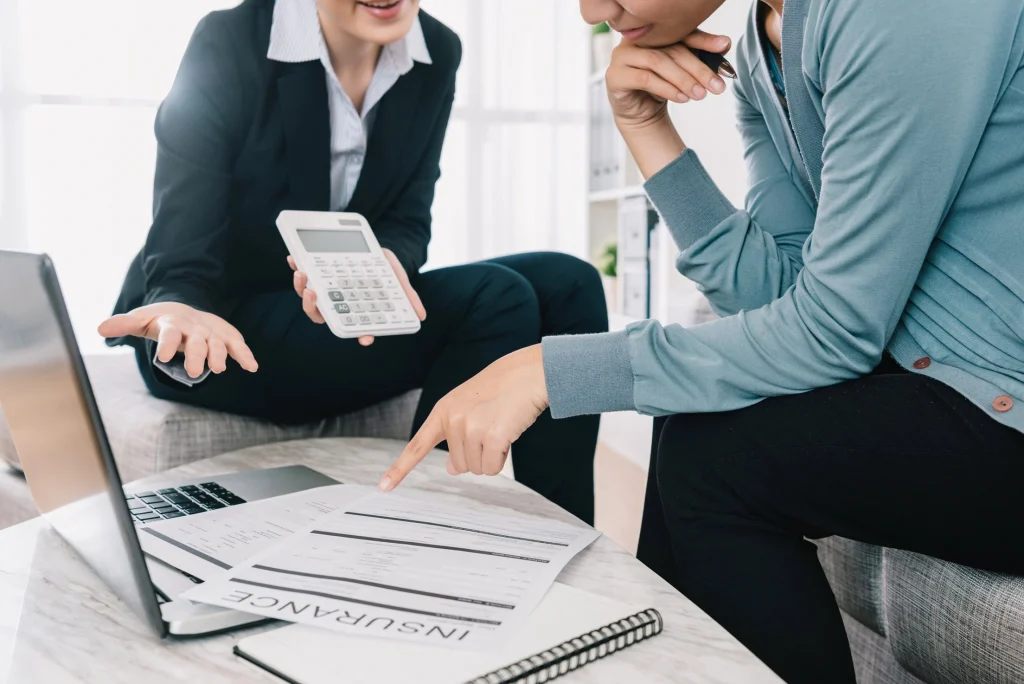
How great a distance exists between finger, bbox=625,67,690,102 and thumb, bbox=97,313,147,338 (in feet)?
1.67

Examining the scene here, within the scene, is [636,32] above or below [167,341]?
above

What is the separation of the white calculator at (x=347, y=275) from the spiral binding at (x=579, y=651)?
54 centimetres

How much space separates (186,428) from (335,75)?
508mm

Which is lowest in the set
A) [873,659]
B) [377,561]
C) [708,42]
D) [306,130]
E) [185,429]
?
[873,659]

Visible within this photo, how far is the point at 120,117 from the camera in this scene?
2736 mm

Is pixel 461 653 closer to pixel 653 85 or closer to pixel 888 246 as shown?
pixel 888 246

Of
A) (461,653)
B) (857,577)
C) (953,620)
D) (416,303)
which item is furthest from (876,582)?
(416,303)

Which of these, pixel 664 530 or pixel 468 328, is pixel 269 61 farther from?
pixel 664 530

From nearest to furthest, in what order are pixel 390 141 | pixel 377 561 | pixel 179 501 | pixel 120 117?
1. pixel 377 561
2. pixel 179 501
3. pixel 390 141
4. pixel 120 117

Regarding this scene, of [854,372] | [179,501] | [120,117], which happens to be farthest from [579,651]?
[120,117]

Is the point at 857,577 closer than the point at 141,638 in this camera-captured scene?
No

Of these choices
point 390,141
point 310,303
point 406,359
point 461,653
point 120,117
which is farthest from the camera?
point 120,117

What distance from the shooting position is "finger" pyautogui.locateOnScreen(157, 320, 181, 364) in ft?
2.50

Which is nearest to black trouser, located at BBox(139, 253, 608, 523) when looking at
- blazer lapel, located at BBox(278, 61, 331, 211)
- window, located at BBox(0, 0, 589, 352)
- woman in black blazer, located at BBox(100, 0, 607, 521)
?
woman in black blazer, located at BBox(100, 0, 607, 521)
